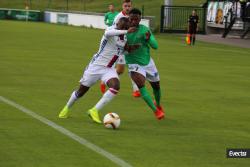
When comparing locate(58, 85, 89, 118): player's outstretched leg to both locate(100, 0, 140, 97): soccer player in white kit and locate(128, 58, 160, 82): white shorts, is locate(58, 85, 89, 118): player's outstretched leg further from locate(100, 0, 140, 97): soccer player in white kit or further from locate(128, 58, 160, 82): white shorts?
locate(100, 0, 140, 97): soccer player in white kit

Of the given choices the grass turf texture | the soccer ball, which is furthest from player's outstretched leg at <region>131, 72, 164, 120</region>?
the soccer ball

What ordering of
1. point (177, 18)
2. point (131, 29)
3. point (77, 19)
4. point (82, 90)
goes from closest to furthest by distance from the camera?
point (131, 29)
point (82, 90)
point (177, 18)
point (77, 19)

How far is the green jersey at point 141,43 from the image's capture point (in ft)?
43.5

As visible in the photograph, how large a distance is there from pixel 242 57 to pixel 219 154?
23.1 metres

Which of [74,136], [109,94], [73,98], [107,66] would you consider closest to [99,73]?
[107,66]

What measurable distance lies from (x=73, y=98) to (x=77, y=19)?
55.1 metres

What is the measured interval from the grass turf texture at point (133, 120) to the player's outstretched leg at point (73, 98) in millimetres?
166

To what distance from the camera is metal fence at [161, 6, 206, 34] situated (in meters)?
53.5

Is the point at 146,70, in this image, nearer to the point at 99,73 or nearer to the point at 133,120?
the point at 133,120

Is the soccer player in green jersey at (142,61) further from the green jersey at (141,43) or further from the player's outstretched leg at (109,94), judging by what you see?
the player's outstretched leg at (109,94)

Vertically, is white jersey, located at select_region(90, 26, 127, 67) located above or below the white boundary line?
above

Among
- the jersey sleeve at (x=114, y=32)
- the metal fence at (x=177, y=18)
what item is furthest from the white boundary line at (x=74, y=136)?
the metal fence at (x=177, y=18)

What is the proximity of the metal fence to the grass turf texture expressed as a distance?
88.8 feet

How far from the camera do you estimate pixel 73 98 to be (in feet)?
42.6
